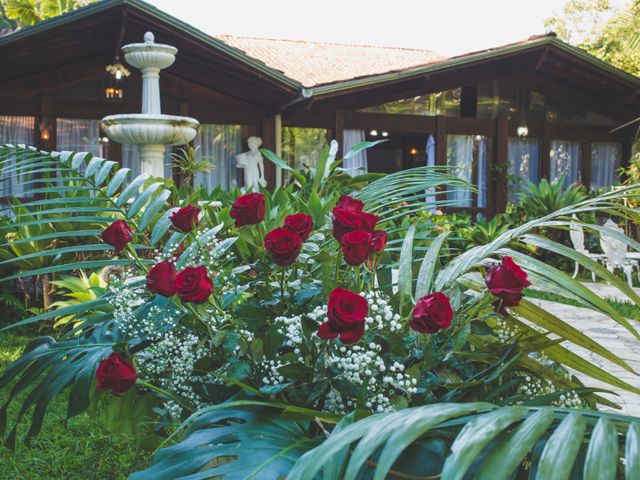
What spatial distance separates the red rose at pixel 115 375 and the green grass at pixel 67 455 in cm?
139

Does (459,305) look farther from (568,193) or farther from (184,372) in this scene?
(568,193)

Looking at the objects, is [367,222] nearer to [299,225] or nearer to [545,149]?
[299,225]

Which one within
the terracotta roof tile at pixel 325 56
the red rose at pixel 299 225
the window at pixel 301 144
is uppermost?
the terracotta roof tile at pixel 325 56

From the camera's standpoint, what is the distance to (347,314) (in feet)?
3.92

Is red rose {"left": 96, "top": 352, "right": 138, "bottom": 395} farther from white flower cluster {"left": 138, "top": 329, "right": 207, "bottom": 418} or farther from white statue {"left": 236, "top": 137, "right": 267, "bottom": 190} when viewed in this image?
white statue {"left": 236, "top": 137, "right": 267, "bottom": 190}

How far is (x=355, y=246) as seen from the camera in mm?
1371

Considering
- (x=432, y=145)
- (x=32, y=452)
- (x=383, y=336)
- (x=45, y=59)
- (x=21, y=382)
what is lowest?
(x=32, y=452)

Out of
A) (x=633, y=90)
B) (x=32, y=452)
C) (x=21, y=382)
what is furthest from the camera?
(x=633, y=90)

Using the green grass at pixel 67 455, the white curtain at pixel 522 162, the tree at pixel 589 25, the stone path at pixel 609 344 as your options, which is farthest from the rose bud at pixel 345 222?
the tree at pixel 589 25

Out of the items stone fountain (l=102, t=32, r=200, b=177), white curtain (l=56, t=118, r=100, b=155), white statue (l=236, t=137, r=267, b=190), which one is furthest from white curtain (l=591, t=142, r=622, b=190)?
stone fountain (l=102, t=32, r=200, b=177)

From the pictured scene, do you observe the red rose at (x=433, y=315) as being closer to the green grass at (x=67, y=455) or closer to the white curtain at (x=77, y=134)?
the green grass at (x=67, y=455)

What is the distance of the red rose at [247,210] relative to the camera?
159cm

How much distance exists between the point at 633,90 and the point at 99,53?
367 inches

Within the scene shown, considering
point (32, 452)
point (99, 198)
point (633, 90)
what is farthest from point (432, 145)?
point (99, 198)
